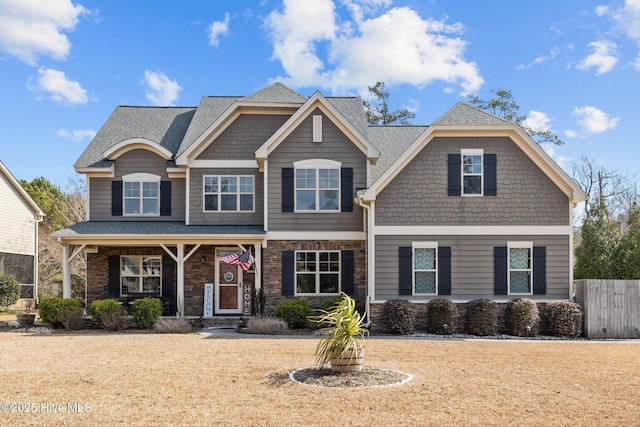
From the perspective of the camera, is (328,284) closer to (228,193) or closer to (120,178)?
(228,193)

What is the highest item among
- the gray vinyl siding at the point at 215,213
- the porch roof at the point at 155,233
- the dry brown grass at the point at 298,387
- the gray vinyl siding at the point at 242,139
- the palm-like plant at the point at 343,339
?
the gray vinyl siding at the point at 242,139

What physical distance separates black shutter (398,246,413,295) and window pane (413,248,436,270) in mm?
273

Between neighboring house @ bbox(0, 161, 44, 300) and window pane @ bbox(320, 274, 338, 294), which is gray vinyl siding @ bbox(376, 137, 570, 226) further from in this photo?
neighboring house @ bbox(0, 161, 44, 300)

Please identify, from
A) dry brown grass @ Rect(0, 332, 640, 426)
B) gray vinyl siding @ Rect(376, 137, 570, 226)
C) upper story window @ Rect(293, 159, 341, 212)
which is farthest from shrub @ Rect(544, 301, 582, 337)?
upper story window @ Rect(293, 159, 341, 212)

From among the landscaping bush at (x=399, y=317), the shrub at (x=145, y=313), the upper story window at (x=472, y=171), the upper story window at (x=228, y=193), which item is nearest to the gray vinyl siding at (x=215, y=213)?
the upper story window at (x=228, y=193)

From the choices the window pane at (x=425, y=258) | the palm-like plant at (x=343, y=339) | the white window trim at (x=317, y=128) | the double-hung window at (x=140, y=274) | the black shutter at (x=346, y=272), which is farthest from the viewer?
the double-hung window at (x=140, y=274)

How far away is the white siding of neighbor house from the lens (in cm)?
2809

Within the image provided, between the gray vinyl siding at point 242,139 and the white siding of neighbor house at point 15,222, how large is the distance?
1294 centimetres

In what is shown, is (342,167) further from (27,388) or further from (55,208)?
(55,208)

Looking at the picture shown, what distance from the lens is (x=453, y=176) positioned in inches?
734

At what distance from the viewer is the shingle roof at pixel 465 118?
18.5m

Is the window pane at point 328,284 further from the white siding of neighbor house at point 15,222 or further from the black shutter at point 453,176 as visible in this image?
the white siding of neighbor house at point 15,222

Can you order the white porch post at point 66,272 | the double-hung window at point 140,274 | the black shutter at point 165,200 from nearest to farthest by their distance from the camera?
the white porch post at point 66,272
the double-hung window at point 140,274
the black shutter at point 165,200

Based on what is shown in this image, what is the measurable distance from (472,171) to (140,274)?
1206cm
